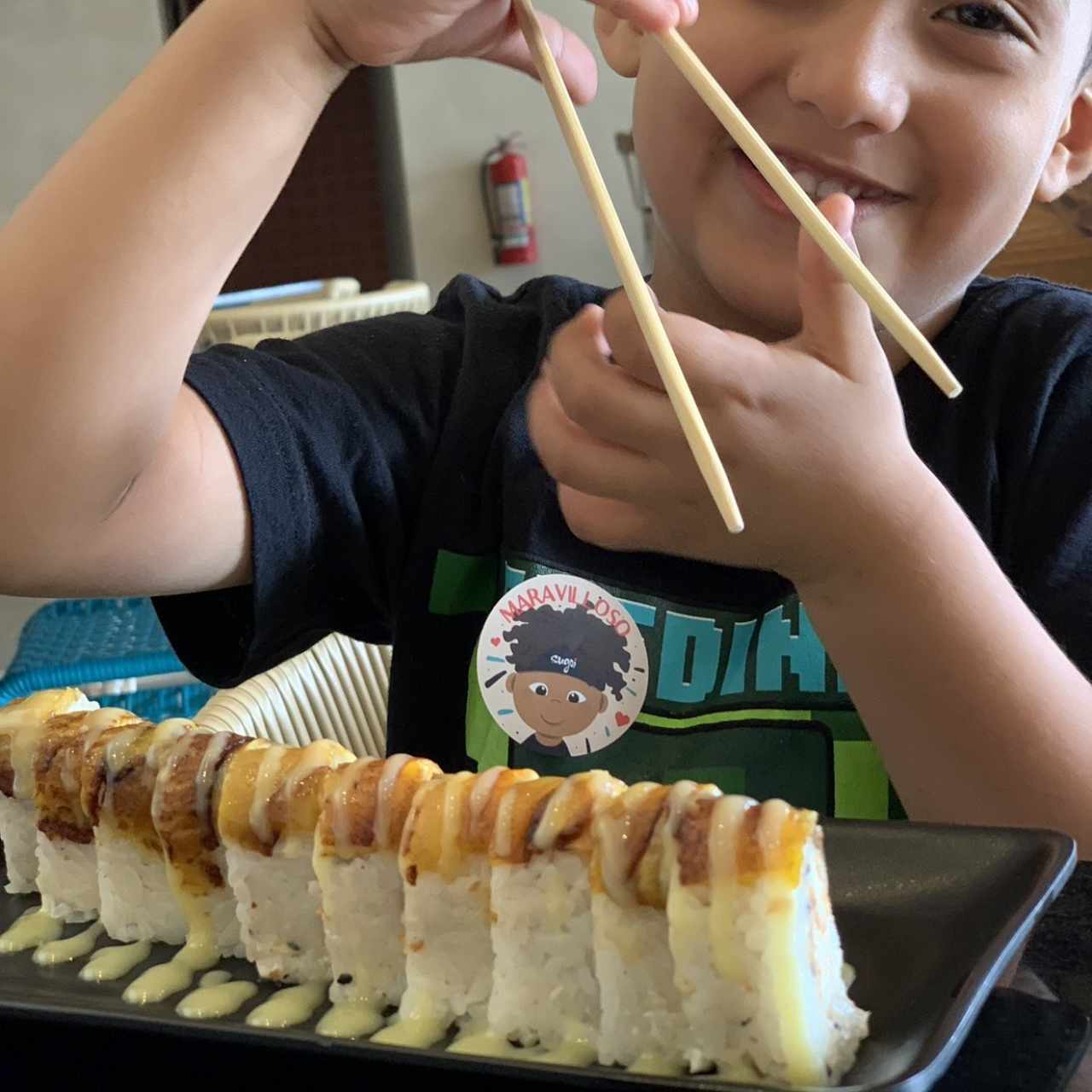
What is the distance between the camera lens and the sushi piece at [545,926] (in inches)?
17.3

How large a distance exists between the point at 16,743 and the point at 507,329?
0.46 meters

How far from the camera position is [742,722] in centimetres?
76

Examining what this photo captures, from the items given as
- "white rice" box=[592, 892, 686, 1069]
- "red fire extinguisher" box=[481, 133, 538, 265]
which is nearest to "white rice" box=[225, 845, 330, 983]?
"white rice" box=[592, 892, 686, 1069]

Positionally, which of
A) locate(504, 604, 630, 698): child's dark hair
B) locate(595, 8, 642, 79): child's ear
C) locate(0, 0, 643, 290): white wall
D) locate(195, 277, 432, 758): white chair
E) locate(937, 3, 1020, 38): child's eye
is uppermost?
locate(0, 0, 643, 290): white wall

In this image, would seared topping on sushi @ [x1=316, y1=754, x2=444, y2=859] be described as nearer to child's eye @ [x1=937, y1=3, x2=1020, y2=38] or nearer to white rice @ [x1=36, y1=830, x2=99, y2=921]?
white rice @ [x1=36, y1=830, x2=99, y2=921]

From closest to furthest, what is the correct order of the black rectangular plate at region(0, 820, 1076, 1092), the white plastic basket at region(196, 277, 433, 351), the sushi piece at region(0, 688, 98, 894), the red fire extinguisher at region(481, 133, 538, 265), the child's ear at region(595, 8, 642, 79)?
the black rectangular plate at region(0, 820, 1076, 1092), the sushi piece at region(0, 688, 98, 894), the child's ear at region(595, 8, 642, 79), the white plastic basket at region(196, 277, 433, 351), the red fire extinguisher at region(481, 133, 538, 265)

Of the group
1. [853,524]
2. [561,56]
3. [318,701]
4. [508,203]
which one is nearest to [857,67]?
[561,56]

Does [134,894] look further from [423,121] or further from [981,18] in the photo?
[423,121]

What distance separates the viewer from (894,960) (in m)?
0.44

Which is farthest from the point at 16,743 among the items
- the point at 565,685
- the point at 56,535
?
the point at 565,685

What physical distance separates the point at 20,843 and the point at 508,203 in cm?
293

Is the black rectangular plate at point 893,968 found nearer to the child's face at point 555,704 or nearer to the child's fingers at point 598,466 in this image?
the child's fingers at point 598,466

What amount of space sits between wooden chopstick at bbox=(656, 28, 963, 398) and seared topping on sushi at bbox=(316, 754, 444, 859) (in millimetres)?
237

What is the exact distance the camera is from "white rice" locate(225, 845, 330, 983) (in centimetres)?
49
